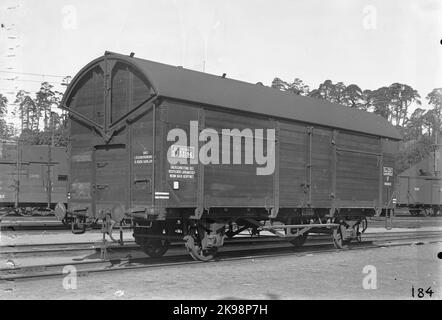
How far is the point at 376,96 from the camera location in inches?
3947

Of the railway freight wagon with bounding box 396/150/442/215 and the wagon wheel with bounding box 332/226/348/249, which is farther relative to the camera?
the railway freight wagon with bounding box 396/150/442/215

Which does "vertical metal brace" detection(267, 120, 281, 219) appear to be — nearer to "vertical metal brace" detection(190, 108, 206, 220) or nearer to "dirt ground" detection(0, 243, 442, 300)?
"dirt ground" detection(0, 243, 442, 300)

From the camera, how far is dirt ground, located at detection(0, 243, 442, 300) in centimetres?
854

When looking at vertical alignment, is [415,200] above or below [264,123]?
below

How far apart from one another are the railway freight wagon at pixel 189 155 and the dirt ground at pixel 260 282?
4.34ft

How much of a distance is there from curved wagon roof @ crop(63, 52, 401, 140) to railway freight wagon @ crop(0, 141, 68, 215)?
18.5 m

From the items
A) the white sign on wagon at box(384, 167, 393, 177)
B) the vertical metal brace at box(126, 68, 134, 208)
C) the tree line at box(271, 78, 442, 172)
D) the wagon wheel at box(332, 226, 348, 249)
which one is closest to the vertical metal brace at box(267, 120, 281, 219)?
the wagon wheel at box(332, 226, 348, 249)

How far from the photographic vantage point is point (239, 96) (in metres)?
13.2

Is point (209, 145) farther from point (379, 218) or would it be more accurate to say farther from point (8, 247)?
point (379, 218)

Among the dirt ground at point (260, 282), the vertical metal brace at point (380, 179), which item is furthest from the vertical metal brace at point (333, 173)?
the vertical metal brace at point (380, 179)

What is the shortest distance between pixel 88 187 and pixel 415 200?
40747 mm
